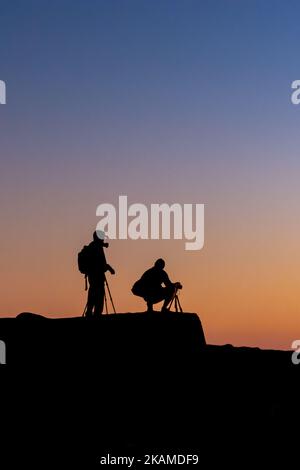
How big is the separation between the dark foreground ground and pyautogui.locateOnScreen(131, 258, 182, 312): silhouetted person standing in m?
0.77

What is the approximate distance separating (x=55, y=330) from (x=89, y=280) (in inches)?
111

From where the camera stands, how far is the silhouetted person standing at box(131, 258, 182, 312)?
91.6 ft

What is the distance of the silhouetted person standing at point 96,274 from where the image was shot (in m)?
27.0

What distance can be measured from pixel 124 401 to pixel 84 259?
14.7 feet

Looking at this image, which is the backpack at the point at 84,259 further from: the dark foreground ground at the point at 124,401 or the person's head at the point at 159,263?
the person's head at the point at 159,263

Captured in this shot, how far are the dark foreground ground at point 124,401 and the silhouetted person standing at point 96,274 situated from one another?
50.8 inches

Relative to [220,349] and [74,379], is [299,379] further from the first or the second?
[74,379]

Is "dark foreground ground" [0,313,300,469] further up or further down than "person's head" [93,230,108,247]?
further down

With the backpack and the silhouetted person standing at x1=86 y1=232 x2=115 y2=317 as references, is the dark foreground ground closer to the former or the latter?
the silhouetted person standing at x1=86 y1=232 x2=115 y2=317

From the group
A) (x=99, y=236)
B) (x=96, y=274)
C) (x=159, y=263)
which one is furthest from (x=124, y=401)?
(x=159, y=263)

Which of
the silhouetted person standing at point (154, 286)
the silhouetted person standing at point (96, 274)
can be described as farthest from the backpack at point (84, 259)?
the silhouetted person standing at point (154, 286)

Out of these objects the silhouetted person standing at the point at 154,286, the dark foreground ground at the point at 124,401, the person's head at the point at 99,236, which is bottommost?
the dark foreground ground at the point at 124,401

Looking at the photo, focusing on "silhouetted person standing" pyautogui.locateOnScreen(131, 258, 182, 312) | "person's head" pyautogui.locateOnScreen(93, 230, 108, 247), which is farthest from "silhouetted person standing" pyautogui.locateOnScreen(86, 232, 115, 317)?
"silhouetted person standing" pyautogui.locateOnScreen(131, 258, 182, 312)

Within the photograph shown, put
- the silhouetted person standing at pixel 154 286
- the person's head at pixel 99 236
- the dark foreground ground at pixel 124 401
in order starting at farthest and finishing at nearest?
the silhouetted person standing at pixel 154 286, the person's head at pixel 99 236, the dark foreground ground at pixel 124 401
